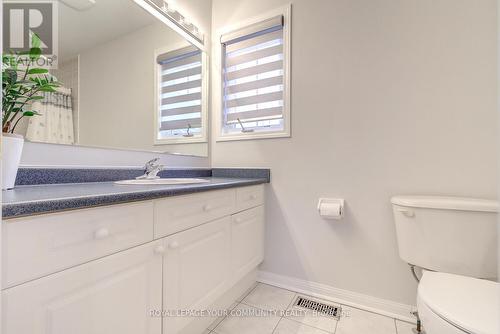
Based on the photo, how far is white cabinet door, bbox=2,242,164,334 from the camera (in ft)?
1.93

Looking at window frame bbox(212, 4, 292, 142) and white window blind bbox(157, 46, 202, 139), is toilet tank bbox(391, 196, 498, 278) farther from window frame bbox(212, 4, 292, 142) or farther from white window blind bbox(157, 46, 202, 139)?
white window blind bbox(157, 46, 202, 139)

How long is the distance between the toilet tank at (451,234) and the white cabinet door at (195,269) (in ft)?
3.15

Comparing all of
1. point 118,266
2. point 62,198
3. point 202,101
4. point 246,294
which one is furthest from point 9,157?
point 246,294

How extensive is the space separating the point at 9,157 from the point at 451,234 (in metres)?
1.85

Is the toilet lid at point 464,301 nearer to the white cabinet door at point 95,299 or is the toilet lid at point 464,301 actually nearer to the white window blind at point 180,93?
the white cabinet door at point 95,299

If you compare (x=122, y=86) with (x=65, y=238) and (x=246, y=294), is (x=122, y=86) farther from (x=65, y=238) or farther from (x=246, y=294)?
(x=246, y=294)

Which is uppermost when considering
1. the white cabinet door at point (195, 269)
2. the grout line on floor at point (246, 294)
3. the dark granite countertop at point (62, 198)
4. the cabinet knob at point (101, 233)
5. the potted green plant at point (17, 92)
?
the potted green plant at point (17, 92)

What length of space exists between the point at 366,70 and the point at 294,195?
93 cm

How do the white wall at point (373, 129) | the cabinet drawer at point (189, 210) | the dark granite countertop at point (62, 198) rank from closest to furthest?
the dark granite countertop at point (62, 198) → the cabinet drawer at point (189, 210) → the white wall at point (373, 129)

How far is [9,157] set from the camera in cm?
83

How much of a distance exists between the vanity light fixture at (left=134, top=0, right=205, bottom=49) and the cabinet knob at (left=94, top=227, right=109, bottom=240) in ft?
4.68

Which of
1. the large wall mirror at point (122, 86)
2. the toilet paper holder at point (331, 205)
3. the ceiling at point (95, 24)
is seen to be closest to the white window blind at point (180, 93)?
the large wall mirror at point (122, 86)

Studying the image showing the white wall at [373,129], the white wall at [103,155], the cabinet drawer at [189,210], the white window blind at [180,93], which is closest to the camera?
the cabinet drawer at [189,210]

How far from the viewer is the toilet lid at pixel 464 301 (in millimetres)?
710
